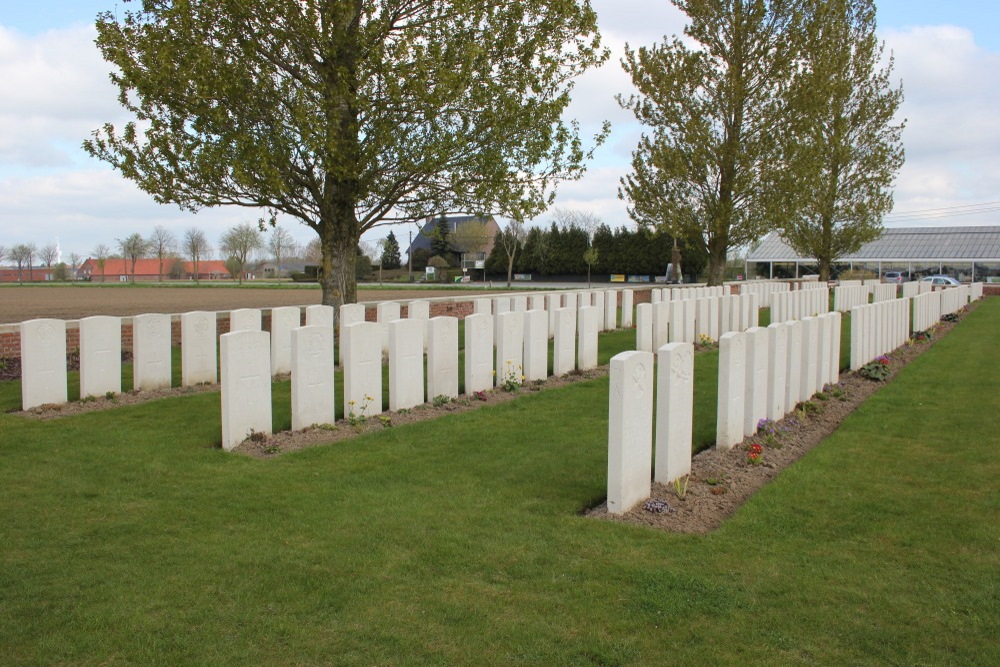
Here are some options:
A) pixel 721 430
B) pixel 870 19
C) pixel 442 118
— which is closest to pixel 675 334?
pixel 442 118

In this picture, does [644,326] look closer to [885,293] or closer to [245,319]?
[245,319]

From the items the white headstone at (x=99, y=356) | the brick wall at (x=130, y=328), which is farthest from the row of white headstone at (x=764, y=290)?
the white headstone at (x=99, y=356)

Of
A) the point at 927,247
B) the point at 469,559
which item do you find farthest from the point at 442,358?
the point at 927,247

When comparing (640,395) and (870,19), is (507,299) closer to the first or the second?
(640,395)

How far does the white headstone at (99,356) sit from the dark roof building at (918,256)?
158 feet

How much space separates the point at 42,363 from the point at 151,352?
133 centimetres

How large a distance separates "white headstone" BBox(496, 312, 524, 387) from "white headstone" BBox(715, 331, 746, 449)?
3.71m

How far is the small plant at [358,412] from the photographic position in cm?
796

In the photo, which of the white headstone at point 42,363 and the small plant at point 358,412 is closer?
the small plant at point 358,412

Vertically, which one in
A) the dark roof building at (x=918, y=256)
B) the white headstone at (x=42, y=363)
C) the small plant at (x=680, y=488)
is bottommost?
the small plant at (x=680, y=488)

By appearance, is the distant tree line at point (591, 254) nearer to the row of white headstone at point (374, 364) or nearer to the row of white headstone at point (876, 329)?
the row of white headstone at point (876, 329)

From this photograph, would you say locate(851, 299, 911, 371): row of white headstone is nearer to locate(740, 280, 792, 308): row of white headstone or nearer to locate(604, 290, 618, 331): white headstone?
locate(604, 290, 618, 331): white headstone

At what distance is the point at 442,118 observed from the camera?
13.3 m

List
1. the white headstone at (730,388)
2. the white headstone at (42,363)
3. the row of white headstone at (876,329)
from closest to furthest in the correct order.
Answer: the white headstone at (730,388)
the white headstone at (42,363)
the row of white headstone at (876,329)
